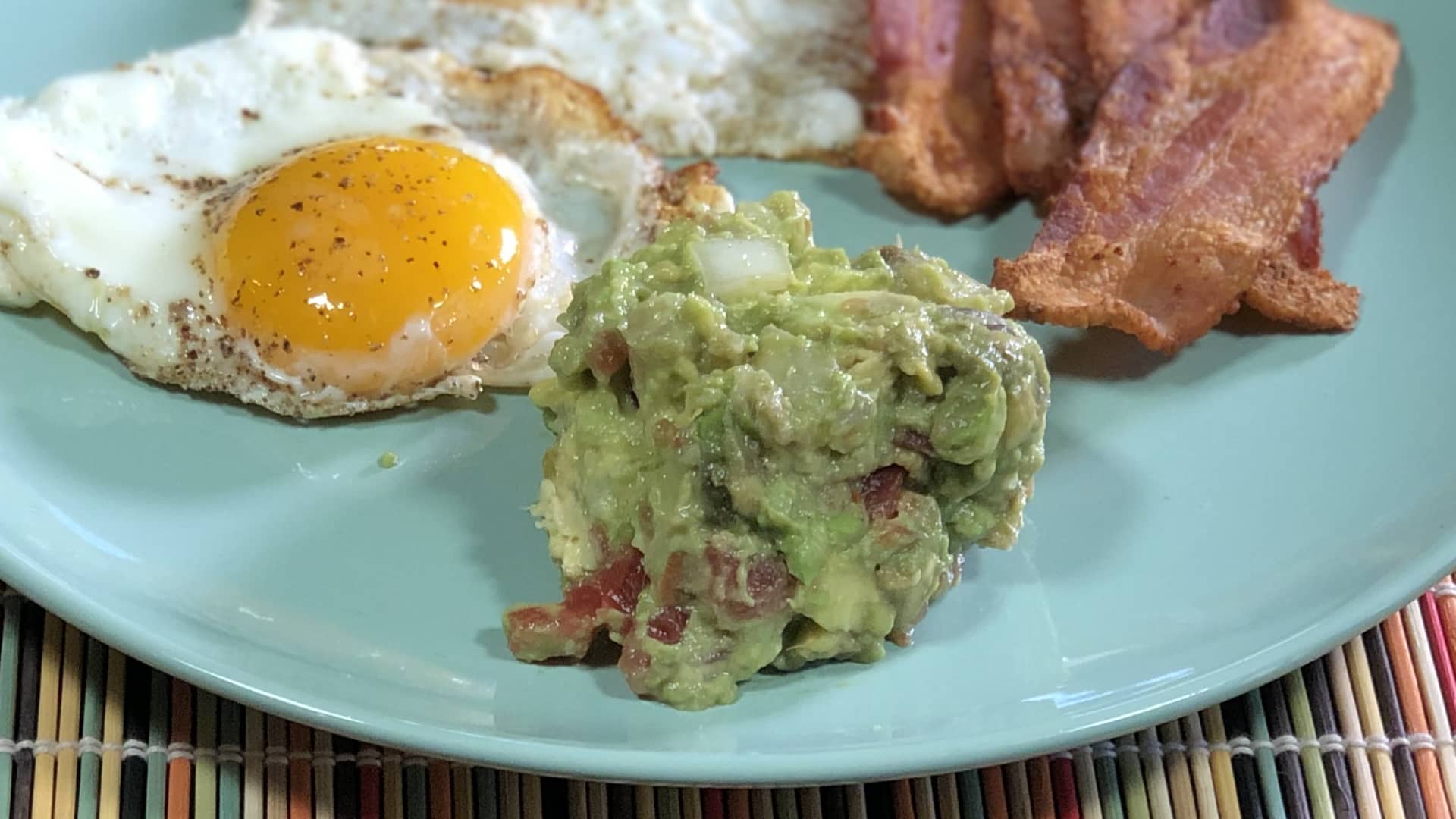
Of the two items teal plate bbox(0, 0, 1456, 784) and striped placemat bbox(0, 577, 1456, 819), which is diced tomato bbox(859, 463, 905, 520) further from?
striped placemat bbox(0, 577, 1456, 819)

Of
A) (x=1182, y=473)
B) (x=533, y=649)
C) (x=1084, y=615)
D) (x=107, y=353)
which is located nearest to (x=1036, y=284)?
(x=1182, y=473)

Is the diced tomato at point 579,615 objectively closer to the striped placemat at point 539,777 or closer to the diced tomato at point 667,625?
the diced tomato at point 667,625

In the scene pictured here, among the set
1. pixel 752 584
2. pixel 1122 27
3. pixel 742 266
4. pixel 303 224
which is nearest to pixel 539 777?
pixel 752 584

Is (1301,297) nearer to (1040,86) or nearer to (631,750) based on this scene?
(1040,86)

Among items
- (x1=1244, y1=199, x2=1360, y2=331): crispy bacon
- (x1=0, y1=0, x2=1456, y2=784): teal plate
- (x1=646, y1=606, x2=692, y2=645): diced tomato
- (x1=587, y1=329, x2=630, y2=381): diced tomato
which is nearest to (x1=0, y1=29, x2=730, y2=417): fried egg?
(x1=0, y1=0, x2=1456, y2=784): teal plate

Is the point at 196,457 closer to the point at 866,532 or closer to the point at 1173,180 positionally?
the point at 866,532

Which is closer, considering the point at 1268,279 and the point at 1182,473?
the point at 1182,473
